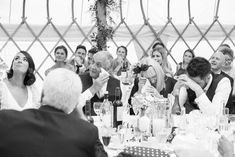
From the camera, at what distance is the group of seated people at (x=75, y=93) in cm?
122

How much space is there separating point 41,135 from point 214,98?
6.01ft

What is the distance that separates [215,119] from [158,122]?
0.37 metres

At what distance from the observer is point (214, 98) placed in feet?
9.11

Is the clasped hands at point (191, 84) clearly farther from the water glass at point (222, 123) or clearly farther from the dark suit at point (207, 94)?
the water glass at point (222, 123)

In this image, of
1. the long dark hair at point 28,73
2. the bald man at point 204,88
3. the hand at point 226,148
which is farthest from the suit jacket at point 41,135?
the bald man at point 204,88

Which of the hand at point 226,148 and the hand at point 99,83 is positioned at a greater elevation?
the hand at point 99,83

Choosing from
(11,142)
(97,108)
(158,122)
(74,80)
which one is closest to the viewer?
(11,142)

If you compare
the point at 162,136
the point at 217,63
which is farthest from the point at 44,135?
the point at 217,63

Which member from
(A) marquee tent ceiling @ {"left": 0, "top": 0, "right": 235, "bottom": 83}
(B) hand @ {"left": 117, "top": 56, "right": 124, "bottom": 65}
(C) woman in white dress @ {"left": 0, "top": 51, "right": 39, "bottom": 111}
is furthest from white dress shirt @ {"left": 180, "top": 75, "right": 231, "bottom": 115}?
(A) marquee tent ceiling @ {"left": 0, "top": 0, "right": 235, "bottom": 83}

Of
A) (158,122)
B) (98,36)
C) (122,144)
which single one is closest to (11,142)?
(122,144)

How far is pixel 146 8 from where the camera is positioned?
6.19m

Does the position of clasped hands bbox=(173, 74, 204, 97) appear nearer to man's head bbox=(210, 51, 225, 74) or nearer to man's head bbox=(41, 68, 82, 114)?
man's head bbox=(210, 51, 225, 74)

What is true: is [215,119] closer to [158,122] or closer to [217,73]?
[158,122]

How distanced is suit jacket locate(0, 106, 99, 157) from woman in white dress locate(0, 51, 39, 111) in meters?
1.30
